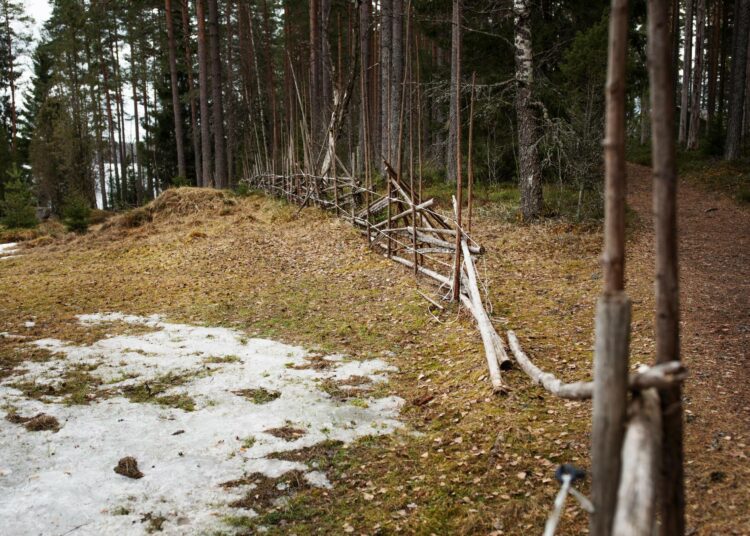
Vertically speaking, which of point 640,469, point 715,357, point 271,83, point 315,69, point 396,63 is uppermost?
point 271,83

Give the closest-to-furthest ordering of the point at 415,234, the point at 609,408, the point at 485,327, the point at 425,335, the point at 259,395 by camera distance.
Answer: the point at 609,408, the point at 259,395, the point at 485,327, the point at 425,335, the point at 415,234

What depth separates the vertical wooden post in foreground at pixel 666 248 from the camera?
1.47m

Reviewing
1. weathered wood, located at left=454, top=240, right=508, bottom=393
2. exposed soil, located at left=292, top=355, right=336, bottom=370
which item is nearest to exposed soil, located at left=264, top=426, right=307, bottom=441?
exposed soil, located at left=292, top=355, right=336, bottom=370

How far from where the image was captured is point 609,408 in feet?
5.05

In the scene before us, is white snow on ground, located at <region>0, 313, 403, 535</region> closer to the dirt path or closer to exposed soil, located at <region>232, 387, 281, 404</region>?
exposed soil, located at <region>232, 387, 281, 404</region>

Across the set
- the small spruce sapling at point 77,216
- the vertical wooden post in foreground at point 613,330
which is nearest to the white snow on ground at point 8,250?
the small spruce sapling at point 77,216

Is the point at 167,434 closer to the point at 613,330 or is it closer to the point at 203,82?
the point at 613,330

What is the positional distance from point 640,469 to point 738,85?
1859 centimetres

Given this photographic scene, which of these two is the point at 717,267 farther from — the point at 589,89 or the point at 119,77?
the point at 119,77

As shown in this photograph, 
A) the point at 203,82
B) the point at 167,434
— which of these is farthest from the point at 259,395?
the point at 203,82

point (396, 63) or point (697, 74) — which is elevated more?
point (697, 74)

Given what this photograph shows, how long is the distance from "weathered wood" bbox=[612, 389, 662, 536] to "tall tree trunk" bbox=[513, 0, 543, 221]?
28.9 ft

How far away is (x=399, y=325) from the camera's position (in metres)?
6.31

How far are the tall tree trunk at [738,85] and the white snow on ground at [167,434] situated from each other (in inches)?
635
